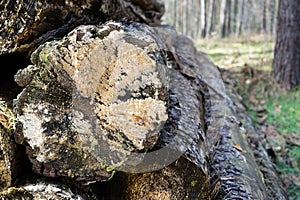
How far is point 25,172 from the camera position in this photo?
7.00ft

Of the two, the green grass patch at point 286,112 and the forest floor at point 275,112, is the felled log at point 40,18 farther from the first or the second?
the green grass patch at point 286,112

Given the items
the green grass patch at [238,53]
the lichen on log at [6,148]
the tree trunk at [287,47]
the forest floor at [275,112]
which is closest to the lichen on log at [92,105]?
the lichen on log at [6,148]

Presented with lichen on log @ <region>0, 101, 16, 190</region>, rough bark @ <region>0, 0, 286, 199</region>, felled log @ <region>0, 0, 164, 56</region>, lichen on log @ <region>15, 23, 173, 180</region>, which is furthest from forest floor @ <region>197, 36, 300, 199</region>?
lichen on log @ <region>0, 101, 16, 190</region>

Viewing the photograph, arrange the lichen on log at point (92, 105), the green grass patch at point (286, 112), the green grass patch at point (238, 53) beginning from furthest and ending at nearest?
the green grass patch at point (238, 53)
the green grass patch at point (286, 112)
the lichen on log at point (92, 105)

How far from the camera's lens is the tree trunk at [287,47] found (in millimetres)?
6113

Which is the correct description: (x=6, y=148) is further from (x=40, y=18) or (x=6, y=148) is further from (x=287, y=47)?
(x=287, y=47)

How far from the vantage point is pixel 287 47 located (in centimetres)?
627

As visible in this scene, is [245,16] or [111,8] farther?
[245,16]

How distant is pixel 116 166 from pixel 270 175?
190 cm

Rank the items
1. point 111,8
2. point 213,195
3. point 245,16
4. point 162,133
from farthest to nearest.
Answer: point 245,16
point 111,8
point 213,195
point 162,133

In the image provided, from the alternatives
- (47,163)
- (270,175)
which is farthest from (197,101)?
(47,163)

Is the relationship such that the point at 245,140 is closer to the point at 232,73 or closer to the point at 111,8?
the point at 111,8

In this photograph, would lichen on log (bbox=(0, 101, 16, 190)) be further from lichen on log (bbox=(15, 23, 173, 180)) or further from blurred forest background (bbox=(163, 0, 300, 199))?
blurred forest background (bbox=(163, 0, 300, 199))

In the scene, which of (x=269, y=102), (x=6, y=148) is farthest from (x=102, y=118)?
(x=269, y=102)
